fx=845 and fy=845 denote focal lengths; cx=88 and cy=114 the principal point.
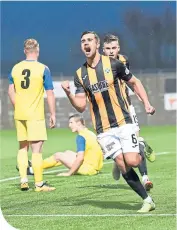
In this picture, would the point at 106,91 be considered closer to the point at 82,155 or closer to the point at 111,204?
the point at 111,204

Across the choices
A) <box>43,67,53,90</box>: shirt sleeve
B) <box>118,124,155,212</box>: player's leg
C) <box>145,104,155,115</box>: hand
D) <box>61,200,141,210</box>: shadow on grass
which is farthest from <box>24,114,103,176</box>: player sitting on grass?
<box>145,104,155,115</box>: hand

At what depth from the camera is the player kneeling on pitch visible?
42.4 feet

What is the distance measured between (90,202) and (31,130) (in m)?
1.79

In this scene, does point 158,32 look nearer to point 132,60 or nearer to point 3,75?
point 132,60

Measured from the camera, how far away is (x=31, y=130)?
1142cm

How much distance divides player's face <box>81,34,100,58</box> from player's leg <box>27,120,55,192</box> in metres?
2.44

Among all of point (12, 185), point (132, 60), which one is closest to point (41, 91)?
point (12, 185)

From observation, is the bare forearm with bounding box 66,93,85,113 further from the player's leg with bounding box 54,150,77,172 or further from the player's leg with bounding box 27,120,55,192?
the player's leg with bounding box 54,150,77,172

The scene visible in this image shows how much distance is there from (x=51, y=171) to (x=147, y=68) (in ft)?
68.3

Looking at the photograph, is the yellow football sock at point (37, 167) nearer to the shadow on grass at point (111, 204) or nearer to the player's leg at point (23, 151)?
the player's leg at point (23, 151)

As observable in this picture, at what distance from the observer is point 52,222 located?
844 centimetres

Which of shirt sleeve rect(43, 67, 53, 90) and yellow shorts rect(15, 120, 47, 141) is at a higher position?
shirt sleeve rect(43, 67, 53, 90)

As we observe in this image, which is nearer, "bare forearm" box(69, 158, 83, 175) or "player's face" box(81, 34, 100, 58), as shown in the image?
"player's face" box(81, 34, 100, 58)

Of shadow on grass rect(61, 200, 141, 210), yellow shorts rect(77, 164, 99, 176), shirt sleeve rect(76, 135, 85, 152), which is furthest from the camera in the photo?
yellow shorts rect(77, 164, 99, 176)
